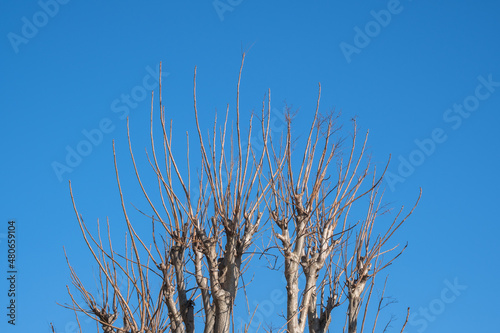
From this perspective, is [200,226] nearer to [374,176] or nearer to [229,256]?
[229,256]

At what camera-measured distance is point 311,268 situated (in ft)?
22.8

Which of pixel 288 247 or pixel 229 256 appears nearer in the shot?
pixel 229 256

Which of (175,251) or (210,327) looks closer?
(210,327)

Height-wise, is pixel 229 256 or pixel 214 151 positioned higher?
pixel 214 151

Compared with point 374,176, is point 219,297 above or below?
below

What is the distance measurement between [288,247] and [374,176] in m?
1.60

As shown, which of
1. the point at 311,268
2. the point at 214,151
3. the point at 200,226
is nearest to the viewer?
the point at 214,151

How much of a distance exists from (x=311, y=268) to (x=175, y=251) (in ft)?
6.28

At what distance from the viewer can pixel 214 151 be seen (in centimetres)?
519

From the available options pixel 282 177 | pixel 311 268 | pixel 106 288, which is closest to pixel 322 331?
pixel 311 268

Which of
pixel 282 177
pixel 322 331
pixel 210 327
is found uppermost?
pixel 282 177

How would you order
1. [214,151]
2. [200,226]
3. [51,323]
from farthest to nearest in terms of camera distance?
[51,323]
[200,226]
[214,151]

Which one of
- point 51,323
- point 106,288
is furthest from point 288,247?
point 51,323

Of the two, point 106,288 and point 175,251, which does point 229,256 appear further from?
point 106,288
